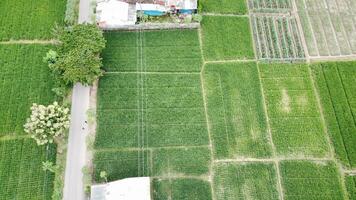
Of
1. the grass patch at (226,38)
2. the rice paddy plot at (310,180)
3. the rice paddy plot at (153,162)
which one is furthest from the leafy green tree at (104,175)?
the rice paddy plot at (310,180)

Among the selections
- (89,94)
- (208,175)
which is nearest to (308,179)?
(208,175)

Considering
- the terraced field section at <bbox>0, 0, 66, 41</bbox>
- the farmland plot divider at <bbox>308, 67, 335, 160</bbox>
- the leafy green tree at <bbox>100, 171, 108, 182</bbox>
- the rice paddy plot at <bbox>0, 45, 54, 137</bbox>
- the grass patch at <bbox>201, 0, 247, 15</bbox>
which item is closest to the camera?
the leafy green tree at <bbox>100, 171, 108, 182</bbox>

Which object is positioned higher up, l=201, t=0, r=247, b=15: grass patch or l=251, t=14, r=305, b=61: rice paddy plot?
l=201, t=0, r=247, b=15: grass patch

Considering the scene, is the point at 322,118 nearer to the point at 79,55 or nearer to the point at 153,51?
the point at 153,51

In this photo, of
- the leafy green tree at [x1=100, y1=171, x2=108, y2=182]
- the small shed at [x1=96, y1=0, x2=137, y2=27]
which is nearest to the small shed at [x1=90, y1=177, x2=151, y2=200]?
the leafy green tree at [x1=100, y1=171, x2=108, y2=182]

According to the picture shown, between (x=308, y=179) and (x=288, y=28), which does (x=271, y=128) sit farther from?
(x=288, y=28)

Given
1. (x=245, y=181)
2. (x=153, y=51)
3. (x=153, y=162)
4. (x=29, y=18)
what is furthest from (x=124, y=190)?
(x=29, y=18)

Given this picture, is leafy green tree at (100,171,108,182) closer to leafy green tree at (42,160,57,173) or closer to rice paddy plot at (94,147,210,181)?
rice paddy plot at (94,147,210,181)
